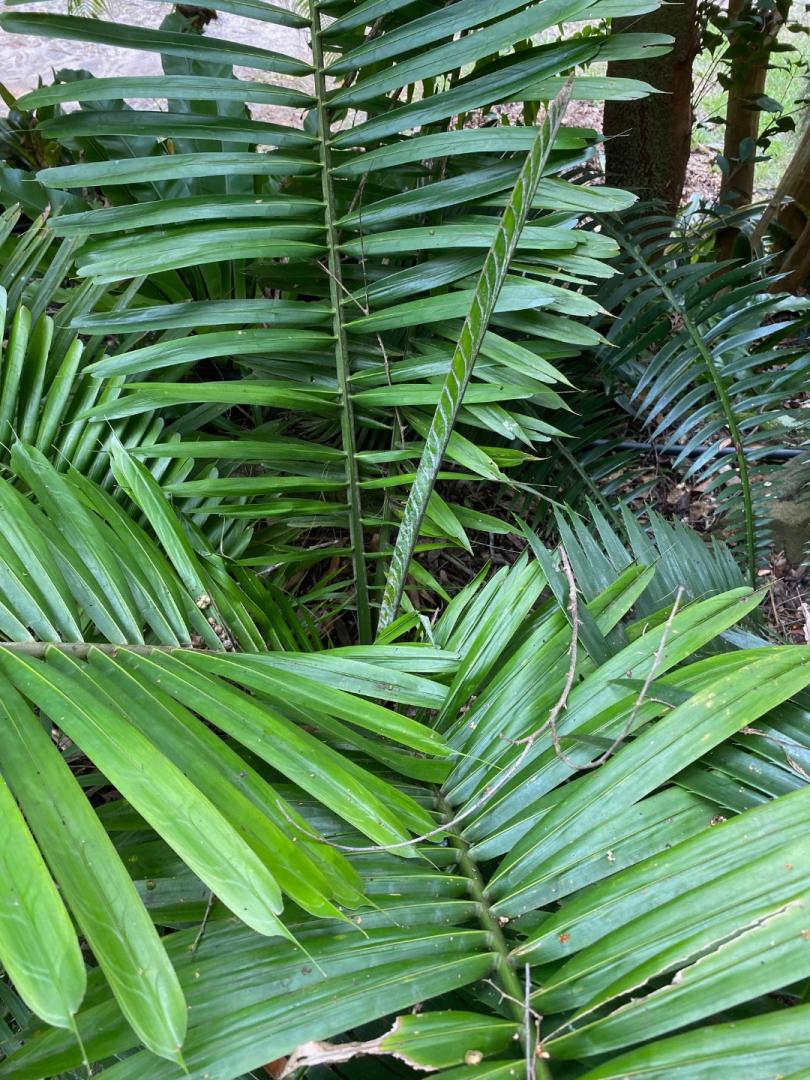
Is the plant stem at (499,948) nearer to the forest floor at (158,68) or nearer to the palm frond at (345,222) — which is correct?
the palm frond at (345,222)

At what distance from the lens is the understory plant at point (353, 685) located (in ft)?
1.22

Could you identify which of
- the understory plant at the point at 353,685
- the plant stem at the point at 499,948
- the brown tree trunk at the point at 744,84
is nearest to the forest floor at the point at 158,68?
the brown tree trunk at the point at 744,84

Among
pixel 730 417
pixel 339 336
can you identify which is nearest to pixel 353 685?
pixel 339 336

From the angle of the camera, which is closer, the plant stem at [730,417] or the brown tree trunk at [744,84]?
the plant stem at [730,417]

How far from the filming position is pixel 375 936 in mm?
433

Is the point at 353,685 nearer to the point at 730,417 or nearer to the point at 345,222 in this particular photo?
the point at 345,222

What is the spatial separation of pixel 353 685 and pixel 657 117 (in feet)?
4.89

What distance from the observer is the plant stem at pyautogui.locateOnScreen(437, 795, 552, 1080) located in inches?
15.6

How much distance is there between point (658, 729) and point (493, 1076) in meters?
0.21

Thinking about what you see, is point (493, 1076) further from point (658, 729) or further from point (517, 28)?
point (517, 28)

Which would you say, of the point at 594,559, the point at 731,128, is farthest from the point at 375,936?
the point at 731,128

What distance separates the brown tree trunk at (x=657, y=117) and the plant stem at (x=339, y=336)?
77cm

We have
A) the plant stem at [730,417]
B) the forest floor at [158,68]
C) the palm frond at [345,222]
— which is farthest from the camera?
the forest floor at [158,68]

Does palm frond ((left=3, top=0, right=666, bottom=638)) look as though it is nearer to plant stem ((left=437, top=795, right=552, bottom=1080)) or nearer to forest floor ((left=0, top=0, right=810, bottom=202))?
plant stem ((left=437, top=795, right=552, bottom=1080))
